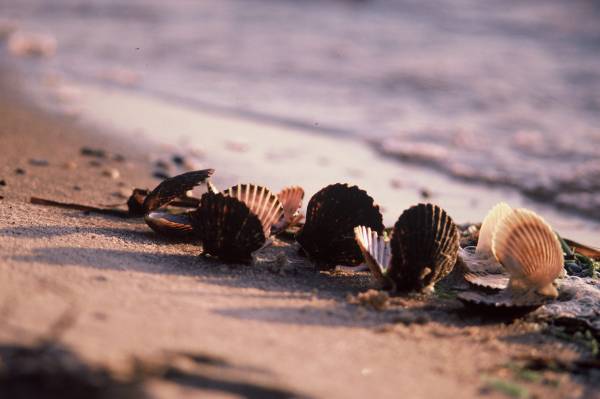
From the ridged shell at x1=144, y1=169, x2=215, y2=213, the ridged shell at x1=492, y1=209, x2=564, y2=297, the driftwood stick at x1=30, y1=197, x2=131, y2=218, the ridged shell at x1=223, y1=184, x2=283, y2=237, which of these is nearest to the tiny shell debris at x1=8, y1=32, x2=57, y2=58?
the driftwood stick at x1=30, y1=197, x2=131, y2=218

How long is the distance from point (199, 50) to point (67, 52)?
2.00 m

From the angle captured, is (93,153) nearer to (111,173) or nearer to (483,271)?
(111,173)

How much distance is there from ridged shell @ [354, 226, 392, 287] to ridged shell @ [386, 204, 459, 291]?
6cm

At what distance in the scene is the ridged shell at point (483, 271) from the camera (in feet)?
11.6

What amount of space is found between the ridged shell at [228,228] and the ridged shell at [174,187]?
0.45 meters

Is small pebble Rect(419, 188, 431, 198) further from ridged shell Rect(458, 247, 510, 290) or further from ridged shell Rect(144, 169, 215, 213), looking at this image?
ridged shell Rect(144, 169, 215, 213)

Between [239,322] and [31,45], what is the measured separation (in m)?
9.14

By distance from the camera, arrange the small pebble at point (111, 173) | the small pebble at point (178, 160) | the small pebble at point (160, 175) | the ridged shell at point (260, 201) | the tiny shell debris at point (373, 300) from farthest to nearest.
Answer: the small pebble at point (178, 160) < the small pebble at point (160, 175) < the small pebble at point (111, 173) < the ridged shell at point (260, 201) < the tiny shell debris at point (373, 300)

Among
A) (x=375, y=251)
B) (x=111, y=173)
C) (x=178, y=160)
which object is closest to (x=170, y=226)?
(x=375, y=251)

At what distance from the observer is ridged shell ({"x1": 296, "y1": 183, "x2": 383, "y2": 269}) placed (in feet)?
12.3

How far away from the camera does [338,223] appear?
3758 mm

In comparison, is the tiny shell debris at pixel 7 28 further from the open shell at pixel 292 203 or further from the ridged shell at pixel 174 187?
the open shell at pixel 292 203

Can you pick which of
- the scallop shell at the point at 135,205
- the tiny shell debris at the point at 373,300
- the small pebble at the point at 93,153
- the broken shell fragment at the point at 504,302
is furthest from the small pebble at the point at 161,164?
the broken shell fragment at the point at 504,302

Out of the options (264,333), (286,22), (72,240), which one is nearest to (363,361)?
(264,333)
